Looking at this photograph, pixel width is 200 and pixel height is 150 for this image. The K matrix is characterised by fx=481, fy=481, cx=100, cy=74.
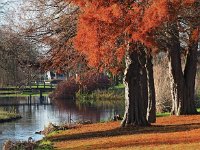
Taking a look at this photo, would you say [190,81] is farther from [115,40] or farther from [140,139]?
[140,139]

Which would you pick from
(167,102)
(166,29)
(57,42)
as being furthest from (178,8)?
(167,102)

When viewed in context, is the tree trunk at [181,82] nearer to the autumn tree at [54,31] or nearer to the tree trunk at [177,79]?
Answer: the tree trunk at [177,79]

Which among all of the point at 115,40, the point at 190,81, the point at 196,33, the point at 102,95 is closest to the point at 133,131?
the point at 115,40

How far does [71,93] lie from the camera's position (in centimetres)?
6638

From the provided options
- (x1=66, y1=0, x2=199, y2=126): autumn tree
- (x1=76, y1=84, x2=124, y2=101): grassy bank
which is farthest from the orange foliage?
(x1=76, y1=84, x2=124, y2=101): grassy bank

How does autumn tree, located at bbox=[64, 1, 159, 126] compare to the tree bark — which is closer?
autumn tree, located at bbox=[64, 1, 159, 126]

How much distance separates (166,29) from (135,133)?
13.5 feet

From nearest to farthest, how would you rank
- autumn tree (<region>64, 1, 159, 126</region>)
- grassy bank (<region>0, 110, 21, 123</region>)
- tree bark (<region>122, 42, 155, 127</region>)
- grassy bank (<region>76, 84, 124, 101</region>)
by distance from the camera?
autumn tree (<region>64, 1, 159, 126</region>) < tree bark (<region>122, 42, 155, 127</region>) < grassy bank (<region>0, 110, 21, 123</region>) < grassy bank (<region>76, 84, 124, 101</region>)

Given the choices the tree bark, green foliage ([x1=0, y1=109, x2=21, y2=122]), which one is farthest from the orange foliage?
green foliage ([x1=0, y1=109, x2=21, y2=122])

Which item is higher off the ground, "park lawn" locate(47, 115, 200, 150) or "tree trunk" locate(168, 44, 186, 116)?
"tree trunk" locate(168, 44, 186, 116)

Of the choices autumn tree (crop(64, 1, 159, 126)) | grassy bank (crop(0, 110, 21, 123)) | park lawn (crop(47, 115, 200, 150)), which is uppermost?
autumn tree (crop(64, 1, 159, 126))

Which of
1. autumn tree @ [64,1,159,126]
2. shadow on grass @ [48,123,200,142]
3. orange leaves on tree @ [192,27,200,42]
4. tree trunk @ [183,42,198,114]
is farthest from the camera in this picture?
tree trunk @ [183,42,198,114]

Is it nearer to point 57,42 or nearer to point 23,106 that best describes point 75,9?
point 57,42

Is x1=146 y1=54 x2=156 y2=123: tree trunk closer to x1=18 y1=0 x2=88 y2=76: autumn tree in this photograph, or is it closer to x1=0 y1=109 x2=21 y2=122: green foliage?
x1=18 y1=0 x2=88 y2=76: autumn tree
